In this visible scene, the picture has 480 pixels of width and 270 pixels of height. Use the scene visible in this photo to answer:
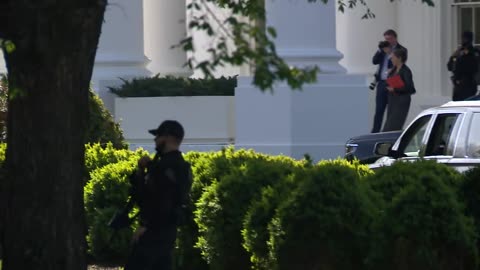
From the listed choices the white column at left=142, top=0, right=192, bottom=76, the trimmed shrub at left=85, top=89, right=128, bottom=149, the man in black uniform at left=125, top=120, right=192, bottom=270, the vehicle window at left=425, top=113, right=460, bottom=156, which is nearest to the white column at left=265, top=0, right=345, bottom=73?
the trimmed shrub at left=85, top=89, right=128, bottom=149

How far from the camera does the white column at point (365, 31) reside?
73.9ft

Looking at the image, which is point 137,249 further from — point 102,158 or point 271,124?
point 271,124

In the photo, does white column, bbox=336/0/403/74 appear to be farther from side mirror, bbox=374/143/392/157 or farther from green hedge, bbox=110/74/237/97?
side mirror, bbox=374/143/392/157

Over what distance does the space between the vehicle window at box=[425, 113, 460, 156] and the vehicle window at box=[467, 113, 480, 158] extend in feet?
0.72

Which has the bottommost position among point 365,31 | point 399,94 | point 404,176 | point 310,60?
point 404,176

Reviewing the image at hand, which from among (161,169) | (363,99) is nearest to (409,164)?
(161,169)

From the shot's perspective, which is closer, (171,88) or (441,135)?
(441,135)

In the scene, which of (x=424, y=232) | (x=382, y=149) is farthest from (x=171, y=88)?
(x=424, y=232)

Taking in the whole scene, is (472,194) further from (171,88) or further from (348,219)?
(171,88)

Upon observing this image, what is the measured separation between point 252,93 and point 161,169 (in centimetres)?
915

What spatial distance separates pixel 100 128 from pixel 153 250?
5932mm

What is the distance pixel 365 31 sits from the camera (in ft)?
74.2

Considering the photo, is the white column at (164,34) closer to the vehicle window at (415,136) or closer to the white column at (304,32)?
the white column at (304,32)

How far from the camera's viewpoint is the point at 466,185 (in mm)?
9594
